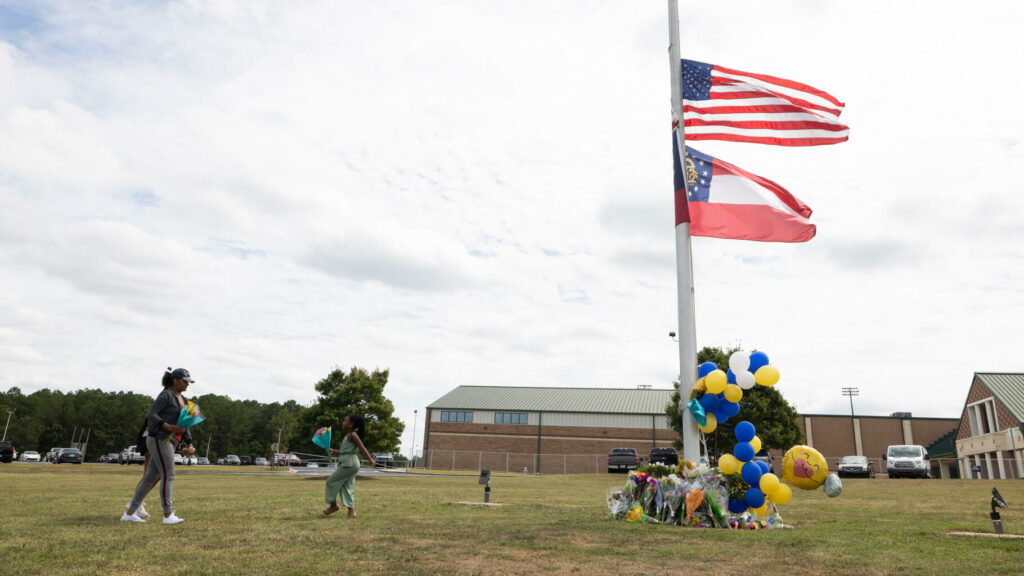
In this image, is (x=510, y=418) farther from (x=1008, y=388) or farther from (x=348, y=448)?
(x=348, y=448)

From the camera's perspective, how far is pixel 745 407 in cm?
3809

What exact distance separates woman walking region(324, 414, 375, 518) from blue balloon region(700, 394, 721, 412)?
17.7ft

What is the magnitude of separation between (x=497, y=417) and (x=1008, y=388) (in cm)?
4086

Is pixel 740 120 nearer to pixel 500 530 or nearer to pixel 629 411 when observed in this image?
pixel 500 530

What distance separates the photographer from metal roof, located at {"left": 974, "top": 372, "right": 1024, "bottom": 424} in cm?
3947

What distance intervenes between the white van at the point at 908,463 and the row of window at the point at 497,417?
34.2 meters

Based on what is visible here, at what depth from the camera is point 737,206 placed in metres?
11.5

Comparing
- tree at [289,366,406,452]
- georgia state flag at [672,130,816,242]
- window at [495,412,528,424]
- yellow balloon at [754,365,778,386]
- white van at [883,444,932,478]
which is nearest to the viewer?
yellow balloon at [754,365,778,386]

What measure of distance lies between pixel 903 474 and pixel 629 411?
2843 centimetres

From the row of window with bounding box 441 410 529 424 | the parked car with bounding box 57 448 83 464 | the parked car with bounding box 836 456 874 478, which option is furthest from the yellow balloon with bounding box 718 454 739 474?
the parked car with bounding box 57 448 83 464

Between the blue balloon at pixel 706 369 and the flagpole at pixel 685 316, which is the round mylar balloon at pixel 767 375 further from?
the flagpole at pixel 685 316

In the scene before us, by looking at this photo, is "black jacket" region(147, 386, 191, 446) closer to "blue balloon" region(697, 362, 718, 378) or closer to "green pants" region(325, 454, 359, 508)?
"green pants" region(325, 454, 359, 508)

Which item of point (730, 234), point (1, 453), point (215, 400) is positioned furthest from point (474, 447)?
point (215, 400)

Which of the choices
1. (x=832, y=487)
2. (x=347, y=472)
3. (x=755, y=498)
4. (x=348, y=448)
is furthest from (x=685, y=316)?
(x=347, y=472)
